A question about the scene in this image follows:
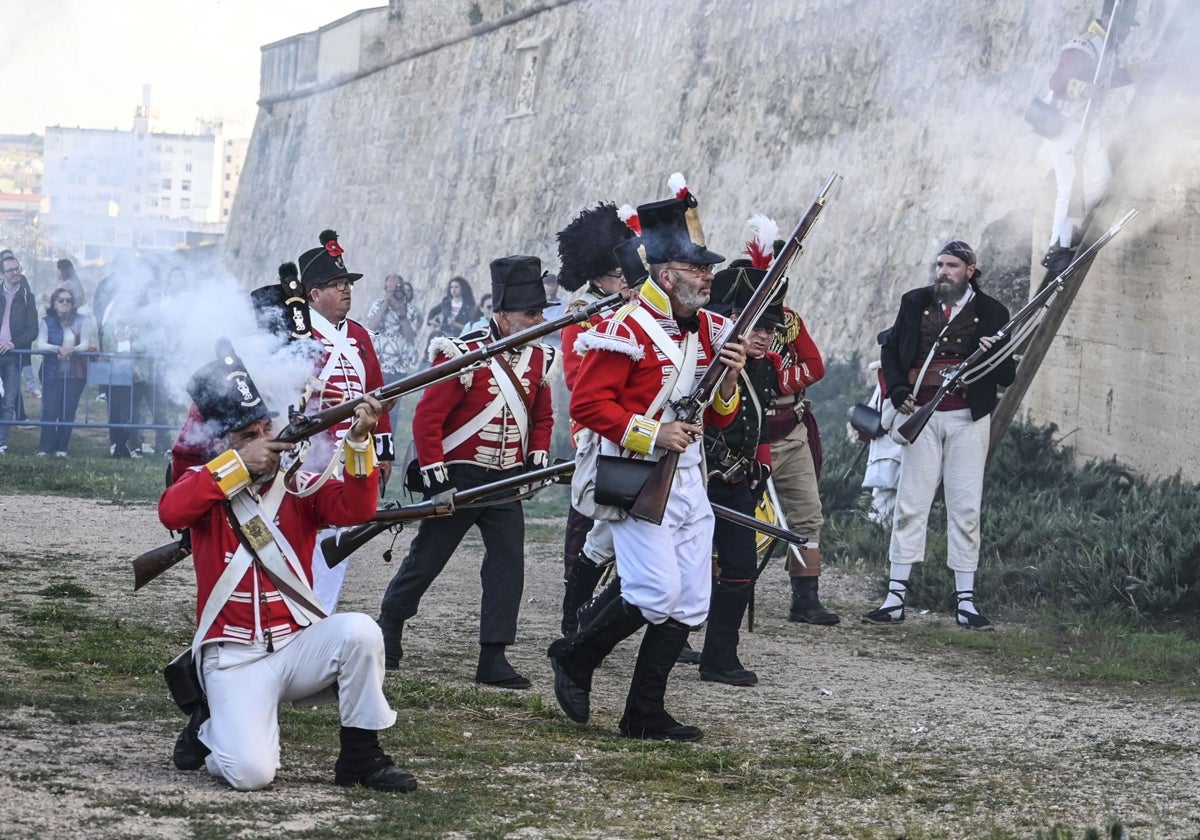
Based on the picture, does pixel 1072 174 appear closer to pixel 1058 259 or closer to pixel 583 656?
pixel 1058 259

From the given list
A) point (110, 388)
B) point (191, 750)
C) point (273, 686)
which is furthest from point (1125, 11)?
point (110, 388)

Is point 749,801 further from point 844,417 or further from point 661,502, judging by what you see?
point 844,417

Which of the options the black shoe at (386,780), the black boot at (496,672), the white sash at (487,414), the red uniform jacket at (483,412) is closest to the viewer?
the black shoe at (386,780)

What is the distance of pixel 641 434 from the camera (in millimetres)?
6008

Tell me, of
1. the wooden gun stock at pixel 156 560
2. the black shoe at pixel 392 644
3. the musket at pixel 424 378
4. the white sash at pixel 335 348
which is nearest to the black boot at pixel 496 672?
the black shoe at pixel 392 644

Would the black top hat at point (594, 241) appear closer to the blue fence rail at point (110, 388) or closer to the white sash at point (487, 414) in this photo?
the white sash at point (487, 414)

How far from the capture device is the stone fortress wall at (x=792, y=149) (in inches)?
421

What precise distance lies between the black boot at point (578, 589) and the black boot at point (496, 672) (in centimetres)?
43

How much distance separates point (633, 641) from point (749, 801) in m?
3.19

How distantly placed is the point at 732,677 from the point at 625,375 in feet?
5.67

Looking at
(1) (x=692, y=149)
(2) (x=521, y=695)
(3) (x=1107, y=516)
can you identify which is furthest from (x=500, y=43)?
(2) (x=521, y=695)

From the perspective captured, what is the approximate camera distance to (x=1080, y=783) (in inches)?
216

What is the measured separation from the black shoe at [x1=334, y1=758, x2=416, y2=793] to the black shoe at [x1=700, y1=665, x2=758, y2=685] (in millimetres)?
2421

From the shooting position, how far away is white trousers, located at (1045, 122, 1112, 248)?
10.7 m
